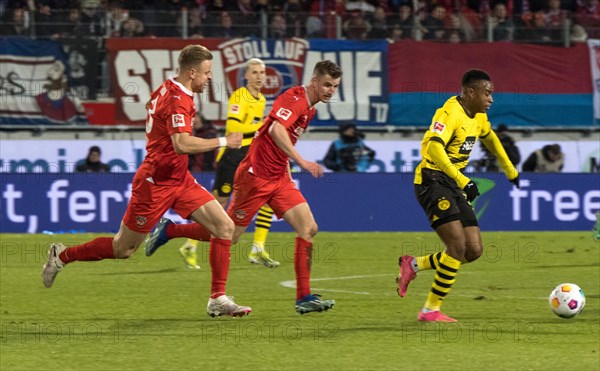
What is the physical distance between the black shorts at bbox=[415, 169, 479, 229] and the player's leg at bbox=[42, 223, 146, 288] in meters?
2.17

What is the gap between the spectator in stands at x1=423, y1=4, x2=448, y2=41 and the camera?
21516mm

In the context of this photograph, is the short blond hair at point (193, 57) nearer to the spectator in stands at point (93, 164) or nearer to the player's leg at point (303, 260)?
the player's leg at point (303, 260)

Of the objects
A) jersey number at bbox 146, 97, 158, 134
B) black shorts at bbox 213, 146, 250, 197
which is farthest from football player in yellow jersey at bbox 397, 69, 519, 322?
black shorts at bbox 213, 146, 250, 197

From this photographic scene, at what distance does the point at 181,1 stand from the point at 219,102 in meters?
2.17

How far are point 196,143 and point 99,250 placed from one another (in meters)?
1.36

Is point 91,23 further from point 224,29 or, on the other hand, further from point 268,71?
point 268,71

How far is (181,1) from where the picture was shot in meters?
21.3

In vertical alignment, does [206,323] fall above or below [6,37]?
below

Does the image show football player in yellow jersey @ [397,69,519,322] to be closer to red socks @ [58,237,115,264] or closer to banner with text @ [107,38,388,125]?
red socks @ [58,237,115,264]

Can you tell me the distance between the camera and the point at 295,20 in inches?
836

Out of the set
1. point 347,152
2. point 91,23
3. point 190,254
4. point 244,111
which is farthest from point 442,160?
point 91,23

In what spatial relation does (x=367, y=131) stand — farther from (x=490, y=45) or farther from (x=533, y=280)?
(x=533, y=280)

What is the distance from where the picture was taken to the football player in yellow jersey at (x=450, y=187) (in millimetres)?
8812

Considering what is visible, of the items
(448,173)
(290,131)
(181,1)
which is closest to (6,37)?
(181,1)
